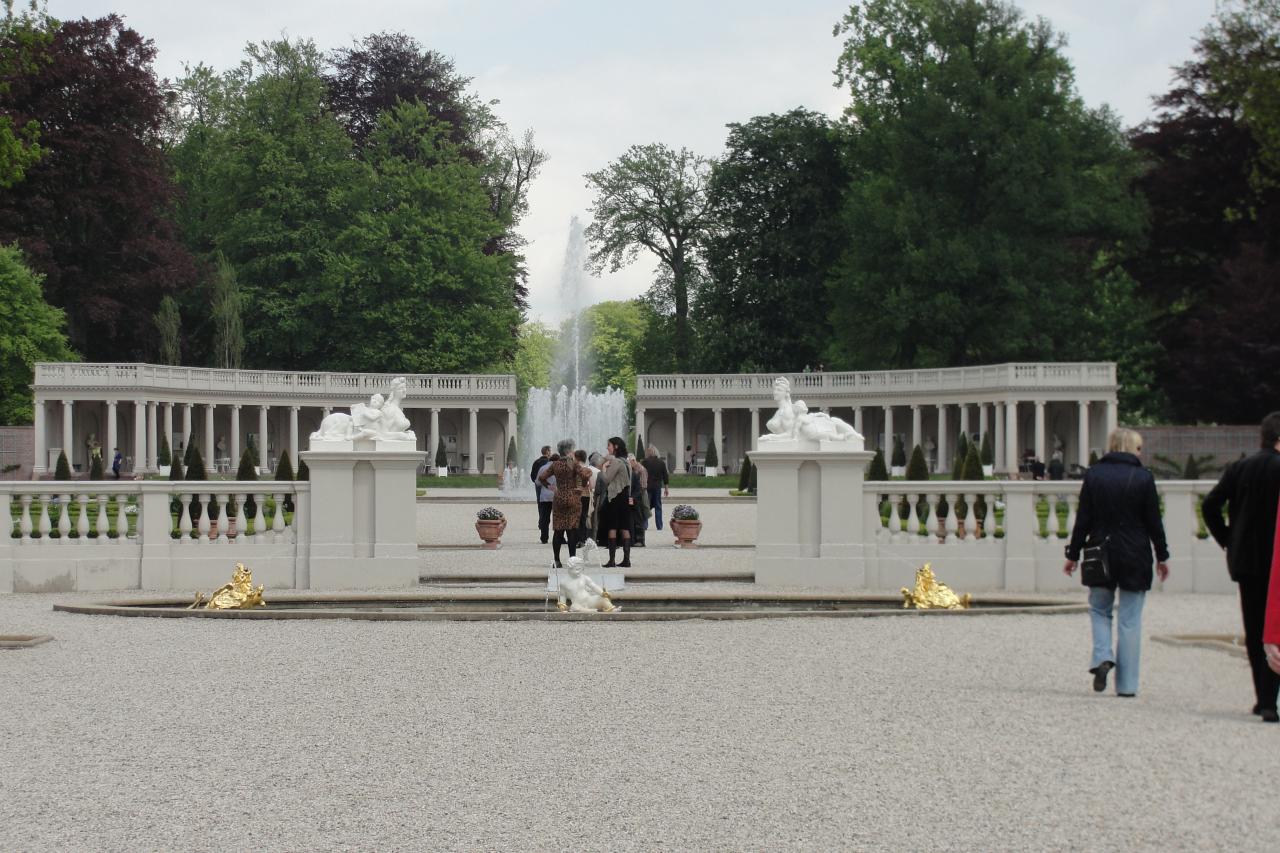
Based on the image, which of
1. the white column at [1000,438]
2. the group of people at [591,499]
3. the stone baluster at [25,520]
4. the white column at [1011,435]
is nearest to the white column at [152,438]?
the white column at [1000,438]

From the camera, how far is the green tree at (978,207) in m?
58.0

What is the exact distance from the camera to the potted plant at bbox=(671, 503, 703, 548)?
25.1 m

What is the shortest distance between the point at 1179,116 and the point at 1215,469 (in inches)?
615

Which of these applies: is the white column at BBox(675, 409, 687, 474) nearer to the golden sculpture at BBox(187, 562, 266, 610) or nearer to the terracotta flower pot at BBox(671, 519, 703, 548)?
the terracotta flower pot at BBox(671, 519, 703, 548)

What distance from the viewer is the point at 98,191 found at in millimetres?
60719

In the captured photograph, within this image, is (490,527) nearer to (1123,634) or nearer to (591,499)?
(591,499)

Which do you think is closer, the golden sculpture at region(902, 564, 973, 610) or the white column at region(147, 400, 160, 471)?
the golden sculpture at region(902, 564, 973, 610)

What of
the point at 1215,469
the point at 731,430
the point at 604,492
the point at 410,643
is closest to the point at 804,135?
the point at 731,430

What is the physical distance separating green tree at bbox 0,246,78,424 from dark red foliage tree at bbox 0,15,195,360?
193cm

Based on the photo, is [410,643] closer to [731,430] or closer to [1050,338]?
[1050,338]

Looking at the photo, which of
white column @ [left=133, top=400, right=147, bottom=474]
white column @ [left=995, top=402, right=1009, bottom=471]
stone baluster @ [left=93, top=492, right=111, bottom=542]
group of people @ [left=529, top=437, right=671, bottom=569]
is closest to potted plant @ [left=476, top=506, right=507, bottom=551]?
group of people @ [left=529, top=437, right=671, bottom=569]

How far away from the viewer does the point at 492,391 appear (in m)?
70.2

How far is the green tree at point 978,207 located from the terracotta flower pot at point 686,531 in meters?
34.4

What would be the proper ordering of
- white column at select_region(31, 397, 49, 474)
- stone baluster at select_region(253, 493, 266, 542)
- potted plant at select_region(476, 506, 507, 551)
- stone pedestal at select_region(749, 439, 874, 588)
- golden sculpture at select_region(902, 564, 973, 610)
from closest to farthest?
golden sculpture at select_region(902, 564, 973, 610) < stone baluster at select_region(253, 493, 266, 542) < stone pedestal at select_region(749, 439, 874, 588) < potted plant at select_region(476, 506, 507, 551) < white column at select_region(31, 397, 49, 474)
